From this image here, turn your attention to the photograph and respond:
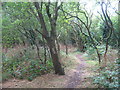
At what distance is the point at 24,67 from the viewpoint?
777cm

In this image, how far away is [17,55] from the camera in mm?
9852

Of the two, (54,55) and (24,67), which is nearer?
(54,55)

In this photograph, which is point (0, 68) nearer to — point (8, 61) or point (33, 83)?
point (8, 61)

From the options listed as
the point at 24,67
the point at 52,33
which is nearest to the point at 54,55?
the point at 52,33

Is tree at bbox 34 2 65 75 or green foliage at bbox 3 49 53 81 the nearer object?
tree at bbox 34 2 65 75

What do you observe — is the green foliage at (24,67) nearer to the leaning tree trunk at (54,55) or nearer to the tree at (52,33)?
the leaning tree trunk at (54,55)

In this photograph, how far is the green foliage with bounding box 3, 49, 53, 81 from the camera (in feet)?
22.1

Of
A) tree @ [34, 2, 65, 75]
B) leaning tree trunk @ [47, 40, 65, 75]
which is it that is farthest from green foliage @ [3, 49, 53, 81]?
tree @ [34, 2, 65, 75]

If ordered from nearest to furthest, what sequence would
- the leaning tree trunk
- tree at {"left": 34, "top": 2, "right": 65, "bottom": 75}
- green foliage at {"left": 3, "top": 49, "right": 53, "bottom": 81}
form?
tree at {"left": 34, "top": 2, "right": 65, "bottom": 75} < the leaning tree trunk < green foliage at {"left": 3, "top": 49, "right": 53, "bottom": 81}

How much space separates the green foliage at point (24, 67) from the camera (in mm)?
6745

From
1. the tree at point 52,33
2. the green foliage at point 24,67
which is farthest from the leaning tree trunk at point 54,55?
→ the green foliage at point 24,67

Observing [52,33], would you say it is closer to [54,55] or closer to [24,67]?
[54,55]

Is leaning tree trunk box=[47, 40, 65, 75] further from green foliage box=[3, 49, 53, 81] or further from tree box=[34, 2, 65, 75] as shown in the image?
green foliage box=[3, 49, 53, 81]

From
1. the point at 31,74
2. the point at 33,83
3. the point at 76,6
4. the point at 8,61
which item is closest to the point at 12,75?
the point at 31,74
